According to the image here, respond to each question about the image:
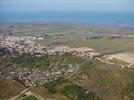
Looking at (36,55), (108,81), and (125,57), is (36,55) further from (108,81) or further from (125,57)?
(108,81)

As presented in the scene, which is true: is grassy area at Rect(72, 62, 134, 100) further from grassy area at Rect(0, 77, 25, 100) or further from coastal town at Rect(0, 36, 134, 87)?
grassy area at Rect(0, 77, 25, 100)

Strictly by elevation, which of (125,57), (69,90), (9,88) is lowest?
(125,57)

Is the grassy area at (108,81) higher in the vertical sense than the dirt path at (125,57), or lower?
higher

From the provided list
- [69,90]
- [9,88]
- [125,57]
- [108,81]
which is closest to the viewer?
[69,90]

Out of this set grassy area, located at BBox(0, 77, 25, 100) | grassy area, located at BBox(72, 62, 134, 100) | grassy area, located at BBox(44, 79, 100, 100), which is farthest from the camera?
grassy area, located at BBox(72, 62, 134, 100)

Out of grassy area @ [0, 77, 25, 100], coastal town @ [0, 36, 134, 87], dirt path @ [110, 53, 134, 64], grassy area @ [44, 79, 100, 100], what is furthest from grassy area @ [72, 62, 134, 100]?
grassy area @ [0, 77, 25, 100]

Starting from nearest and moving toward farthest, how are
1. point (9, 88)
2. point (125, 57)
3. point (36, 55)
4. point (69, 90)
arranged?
point (69, 90), point (9, 88), point (36, 55), point (125, 57)

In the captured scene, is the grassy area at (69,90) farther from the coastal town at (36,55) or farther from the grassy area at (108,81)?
the coastal town at (36,55)

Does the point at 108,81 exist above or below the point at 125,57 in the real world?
above

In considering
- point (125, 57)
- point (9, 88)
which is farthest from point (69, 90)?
point (125, 57)

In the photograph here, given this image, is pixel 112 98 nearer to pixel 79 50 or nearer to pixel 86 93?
pixel 86 93

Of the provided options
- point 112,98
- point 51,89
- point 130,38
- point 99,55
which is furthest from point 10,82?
point 130,38

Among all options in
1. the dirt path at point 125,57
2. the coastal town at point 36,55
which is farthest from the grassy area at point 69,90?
the dirt path at point 125,57
